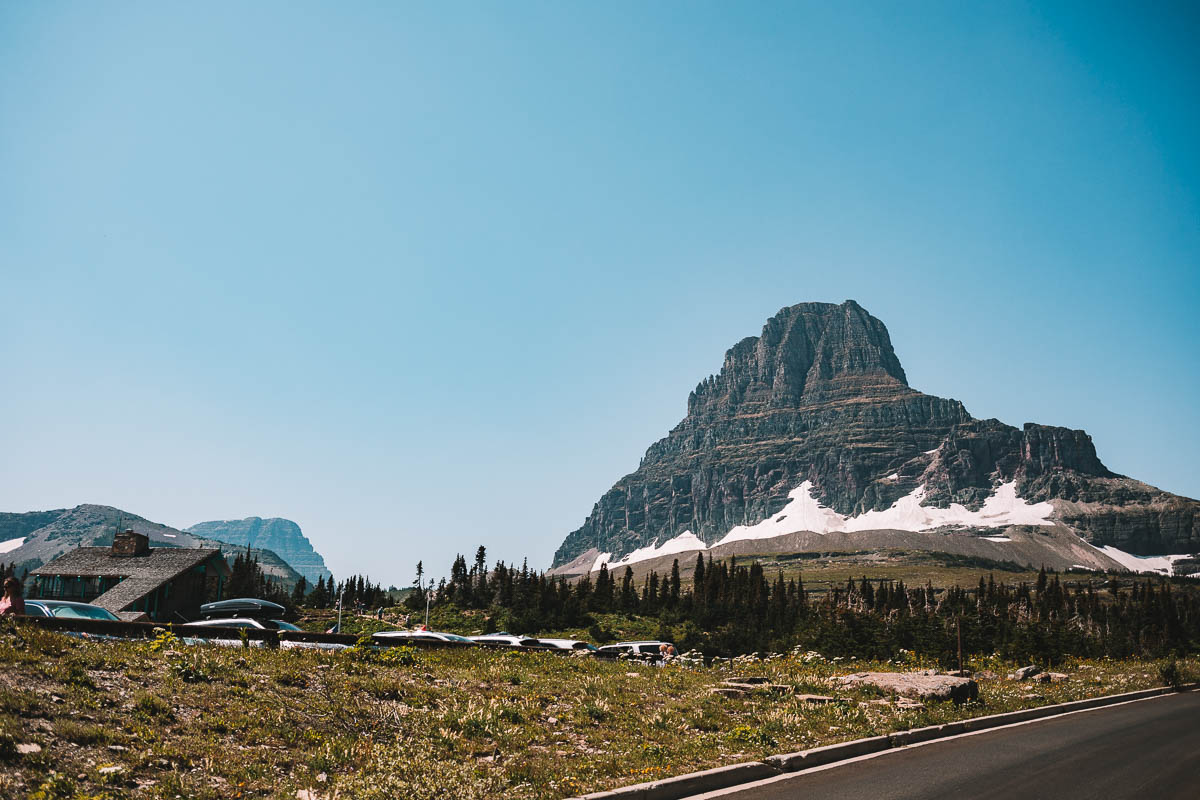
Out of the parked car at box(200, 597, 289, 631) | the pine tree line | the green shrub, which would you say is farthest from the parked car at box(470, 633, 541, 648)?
the green shrub

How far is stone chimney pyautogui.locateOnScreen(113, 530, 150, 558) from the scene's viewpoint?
60.8 metres

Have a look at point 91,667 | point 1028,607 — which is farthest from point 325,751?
point 1028,607

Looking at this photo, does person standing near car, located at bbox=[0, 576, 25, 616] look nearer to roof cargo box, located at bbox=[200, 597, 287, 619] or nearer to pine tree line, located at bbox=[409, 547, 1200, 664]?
roof cargo box, located at bbox=[200, 597, 287, 619]

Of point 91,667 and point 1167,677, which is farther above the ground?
point 91,667

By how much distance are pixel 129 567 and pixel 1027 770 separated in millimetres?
62207

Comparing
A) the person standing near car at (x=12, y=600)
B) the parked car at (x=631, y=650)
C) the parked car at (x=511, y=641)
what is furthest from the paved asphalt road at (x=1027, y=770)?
the parked car at (x=631, y=650)

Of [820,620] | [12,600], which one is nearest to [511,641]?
[12,600]

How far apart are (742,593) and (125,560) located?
101200mm

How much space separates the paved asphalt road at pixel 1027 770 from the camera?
12109 millimetres

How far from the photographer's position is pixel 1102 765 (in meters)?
14.8

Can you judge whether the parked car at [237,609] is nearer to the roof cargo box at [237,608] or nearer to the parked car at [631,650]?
the roof cargo box at [237,608]

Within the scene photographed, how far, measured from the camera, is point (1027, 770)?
14.0m

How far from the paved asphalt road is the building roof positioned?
5347 centimetres

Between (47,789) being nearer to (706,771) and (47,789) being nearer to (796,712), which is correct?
(706,771)
